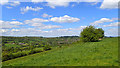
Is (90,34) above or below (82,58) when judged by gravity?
above

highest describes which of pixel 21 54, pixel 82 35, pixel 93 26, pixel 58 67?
pixel 93 26

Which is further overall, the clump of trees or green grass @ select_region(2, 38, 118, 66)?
the clump of trees

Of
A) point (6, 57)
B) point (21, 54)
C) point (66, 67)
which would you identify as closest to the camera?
point (66, 67)

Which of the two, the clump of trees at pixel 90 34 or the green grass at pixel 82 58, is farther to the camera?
the clump of trees at pixel 90 34

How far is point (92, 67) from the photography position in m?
10.9

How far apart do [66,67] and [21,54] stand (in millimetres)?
63611

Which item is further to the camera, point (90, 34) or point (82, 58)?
point (90, 34)

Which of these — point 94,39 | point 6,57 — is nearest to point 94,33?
point 94,39

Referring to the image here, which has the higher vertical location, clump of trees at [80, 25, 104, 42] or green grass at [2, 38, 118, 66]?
clump of trees at [80, 25, 104, 42]

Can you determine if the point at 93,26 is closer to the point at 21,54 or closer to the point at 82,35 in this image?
the point at 82,35

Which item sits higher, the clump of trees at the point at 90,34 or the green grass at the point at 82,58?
the clump of trees at the point at 90,34

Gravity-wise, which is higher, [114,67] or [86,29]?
[86,29]

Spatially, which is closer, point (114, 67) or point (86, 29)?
point (114, 67)

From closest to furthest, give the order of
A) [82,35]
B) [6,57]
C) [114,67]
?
[114,67], [82,35], [6,57]
